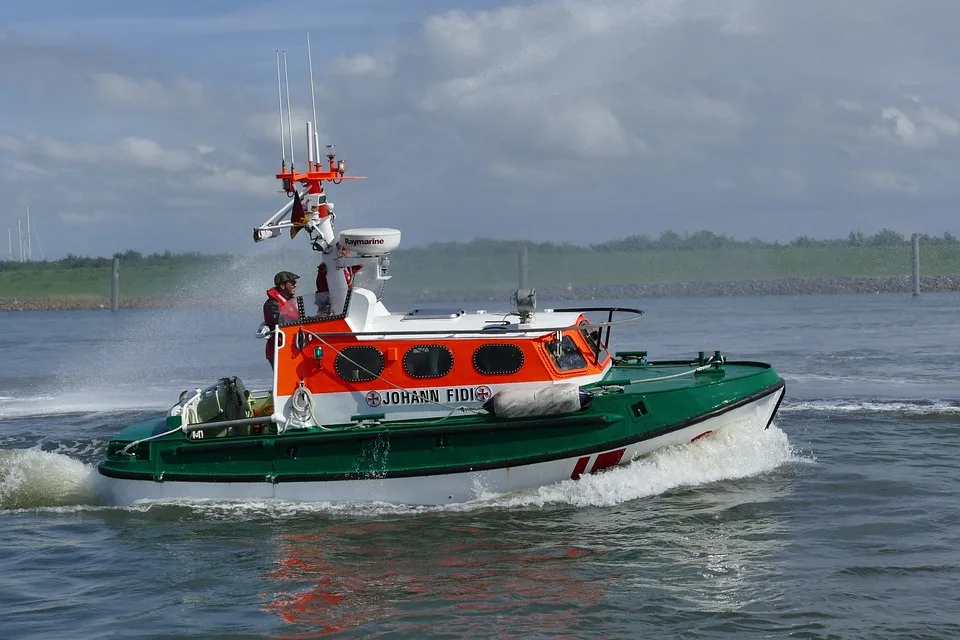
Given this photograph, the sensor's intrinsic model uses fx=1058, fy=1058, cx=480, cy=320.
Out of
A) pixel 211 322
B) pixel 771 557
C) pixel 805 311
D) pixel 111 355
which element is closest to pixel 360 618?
pixel 771 557

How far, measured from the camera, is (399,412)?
11695 mm

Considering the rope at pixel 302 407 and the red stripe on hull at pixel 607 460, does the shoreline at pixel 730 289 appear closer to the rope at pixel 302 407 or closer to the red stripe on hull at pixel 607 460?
the red stripe on hull at pixel 607 460

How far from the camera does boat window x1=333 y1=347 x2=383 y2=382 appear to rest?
11.7m

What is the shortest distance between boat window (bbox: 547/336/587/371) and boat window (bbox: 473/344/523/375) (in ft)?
1.30

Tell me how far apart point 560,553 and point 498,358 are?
7.82 ft

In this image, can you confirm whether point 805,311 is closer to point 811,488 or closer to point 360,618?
point 811,488

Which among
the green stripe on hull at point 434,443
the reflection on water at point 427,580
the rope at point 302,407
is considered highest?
the rope at point 302,407

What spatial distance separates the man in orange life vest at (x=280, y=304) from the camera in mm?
11977

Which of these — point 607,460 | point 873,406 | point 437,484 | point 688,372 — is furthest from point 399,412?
point 873,406

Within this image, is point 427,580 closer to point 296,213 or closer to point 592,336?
point 592,336

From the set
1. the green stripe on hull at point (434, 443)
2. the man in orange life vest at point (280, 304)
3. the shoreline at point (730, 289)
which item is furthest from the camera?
the shoreline at point (730, 289)

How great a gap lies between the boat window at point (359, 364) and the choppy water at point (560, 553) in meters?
1.46

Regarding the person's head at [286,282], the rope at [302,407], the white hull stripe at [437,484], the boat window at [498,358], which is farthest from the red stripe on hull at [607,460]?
the person's head at [286,282]

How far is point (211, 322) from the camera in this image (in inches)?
1660
